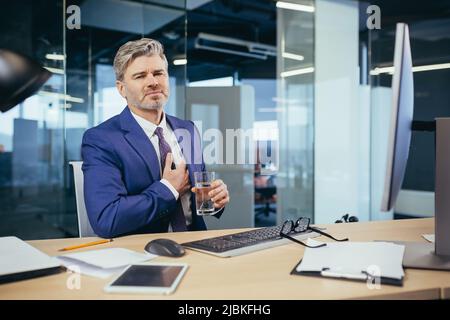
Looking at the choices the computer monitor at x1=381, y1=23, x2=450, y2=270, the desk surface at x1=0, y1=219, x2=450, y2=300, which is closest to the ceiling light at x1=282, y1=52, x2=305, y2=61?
the computer monitor at x1=381, y1=23, x2=450, y2=270

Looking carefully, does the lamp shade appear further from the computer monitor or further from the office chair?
the office chair

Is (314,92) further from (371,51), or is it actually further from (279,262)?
(279,262)

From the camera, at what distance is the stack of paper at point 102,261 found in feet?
3.18

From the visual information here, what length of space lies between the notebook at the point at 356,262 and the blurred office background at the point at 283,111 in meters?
2.64

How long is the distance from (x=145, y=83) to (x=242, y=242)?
3.36ft

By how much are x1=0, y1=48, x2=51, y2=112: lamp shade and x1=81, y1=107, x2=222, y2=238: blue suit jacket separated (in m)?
0.32

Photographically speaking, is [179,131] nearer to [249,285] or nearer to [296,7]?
[249,285]

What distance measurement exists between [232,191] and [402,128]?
11.5 ft

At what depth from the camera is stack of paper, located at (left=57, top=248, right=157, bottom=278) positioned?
0.97m

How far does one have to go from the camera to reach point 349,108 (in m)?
4.38

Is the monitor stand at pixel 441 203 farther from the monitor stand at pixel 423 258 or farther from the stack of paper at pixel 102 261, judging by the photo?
the stack of paper at pixel 102 261

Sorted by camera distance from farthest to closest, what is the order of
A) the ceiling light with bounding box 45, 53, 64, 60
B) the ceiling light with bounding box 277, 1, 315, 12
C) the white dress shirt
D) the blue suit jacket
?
the ceiling light with bounding box 277, 1, 315, 12 < the ceiling light with bounding box 45, 53, 64, 60 < the white dress shirt < the blue suit jacket

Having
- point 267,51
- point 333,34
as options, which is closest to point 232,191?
point 333,34
